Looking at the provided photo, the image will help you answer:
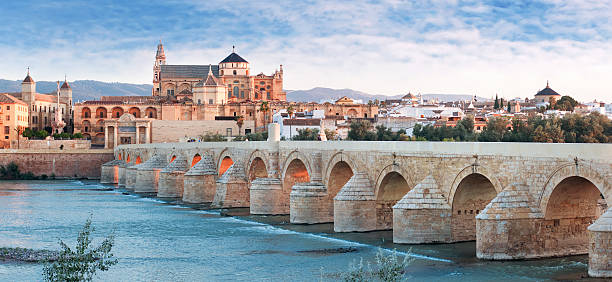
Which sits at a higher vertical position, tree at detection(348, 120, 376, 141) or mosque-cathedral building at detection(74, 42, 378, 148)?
mosque-cathedral building at detection(74, 42, 378, 148)

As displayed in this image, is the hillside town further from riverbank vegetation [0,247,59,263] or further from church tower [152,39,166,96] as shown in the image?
riverbank vegetation [0,247,59,263]

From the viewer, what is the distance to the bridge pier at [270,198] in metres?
30.2

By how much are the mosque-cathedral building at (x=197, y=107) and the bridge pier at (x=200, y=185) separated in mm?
→ 45277

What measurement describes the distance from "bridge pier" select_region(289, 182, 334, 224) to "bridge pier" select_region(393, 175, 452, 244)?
6.51 metres

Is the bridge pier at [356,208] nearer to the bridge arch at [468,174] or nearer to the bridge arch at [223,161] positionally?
the bridge arch at [468,174]

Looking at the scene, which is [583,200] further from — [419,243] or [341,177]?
[341,177]

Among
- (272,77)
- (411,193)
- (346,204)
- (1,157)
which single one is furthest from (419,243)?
(272,77)

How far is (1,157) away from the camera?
6350 centimetres

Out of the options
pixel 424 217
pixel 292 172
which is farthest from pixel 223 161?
pixel 424 217

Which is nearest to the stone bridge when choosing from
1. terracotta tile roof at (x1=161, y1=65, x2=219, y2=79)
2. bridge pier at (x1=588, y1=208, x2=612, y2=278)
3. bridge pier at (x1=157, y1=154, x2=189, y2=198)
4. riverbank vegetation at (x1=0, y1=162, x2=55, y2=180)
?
bridge pier at (x1=588, y1=208, x2=612, y2=278)

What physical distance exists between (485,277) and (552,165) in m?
2.74

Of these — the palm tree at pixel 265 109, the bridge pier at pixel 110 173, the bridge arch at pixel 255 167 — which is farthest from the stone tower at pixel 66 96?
the bridge arch at pixel 255 167

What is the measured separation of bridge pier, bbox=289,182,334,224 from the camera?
26.6 metres

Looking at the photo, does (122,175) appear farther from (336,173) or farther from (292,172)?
(336,173)
